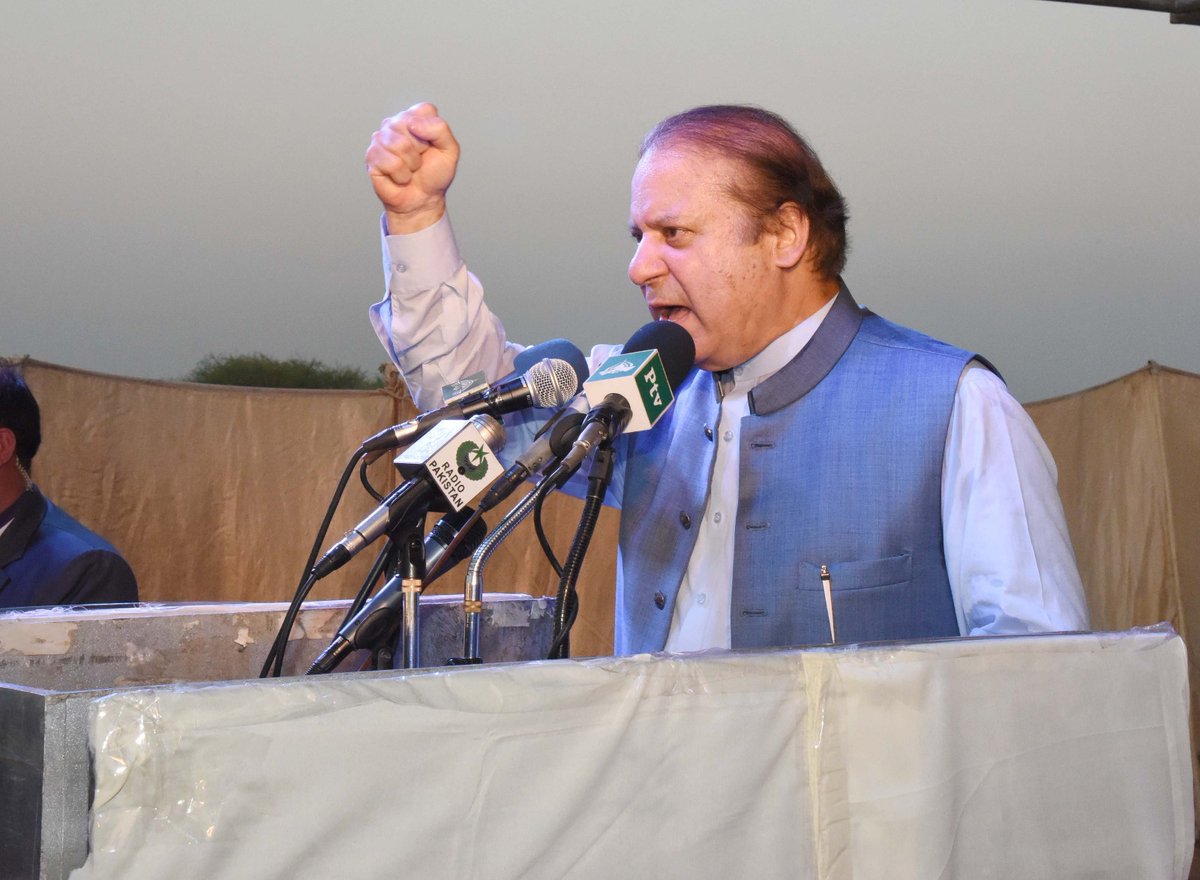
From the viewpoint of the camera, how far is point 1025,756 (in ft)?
2.78

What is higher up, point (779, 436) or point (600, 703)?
point (779, 436)

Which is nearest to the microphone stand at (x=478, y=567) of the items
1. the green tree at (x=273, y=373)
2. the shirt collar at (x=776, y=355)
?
the shirt collar at (x=776, y=355)

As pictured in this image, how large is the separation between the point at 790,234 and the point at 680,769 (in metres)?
1.08

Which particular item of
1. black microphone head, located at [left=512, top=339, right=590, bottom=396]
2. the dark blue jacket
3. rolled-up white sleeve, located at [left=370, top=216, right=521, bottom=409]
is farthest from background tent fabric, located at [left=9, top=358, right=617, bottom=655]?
black microphone head, located at [left=512, top=339, right=590, bottom=396]

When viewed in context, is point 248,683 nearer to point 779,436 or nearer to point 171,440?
point 779,436

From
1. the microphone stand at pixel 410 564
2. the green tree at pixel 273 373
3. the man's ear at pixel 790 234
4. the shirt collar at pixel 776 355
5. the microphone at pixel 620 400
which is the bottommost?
the microphone stand at pixel 410 564

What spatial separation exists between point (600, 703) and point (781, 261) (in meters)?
1.07

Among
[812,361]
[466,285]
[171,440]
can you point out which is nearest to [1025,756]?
[812,361]

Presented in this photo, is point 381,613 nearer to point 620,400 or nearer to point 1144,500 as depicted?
point 620,400

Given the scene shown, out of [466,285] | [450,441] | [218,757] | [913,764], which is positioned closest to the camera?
[218,757]

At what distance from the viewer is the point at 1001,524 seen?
136cm

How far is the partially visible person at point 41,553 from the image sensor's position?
2.61m

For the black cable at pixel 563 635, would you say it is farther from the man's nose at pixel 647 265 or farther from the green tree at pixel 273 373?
the green tree at pixel 273 373

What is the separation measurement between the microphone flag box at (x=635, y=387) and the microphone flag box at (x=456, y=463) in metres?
0.12
